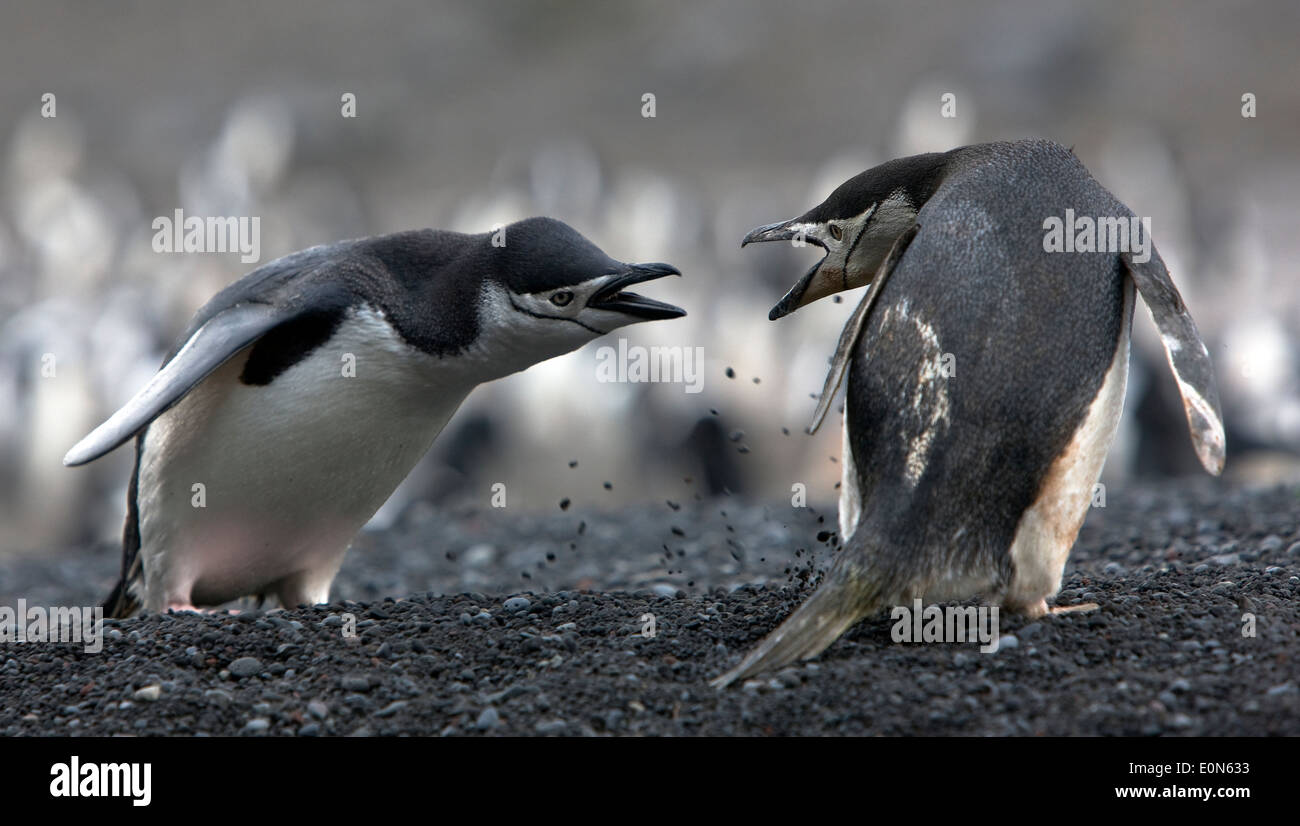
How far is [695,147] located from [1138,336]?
15.9 m

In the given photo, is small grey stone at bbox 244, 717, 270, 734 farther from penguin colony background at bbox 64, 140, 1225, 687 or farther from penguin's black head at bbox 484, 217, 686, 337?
penguin's black head at bbox 484, 217, 686, 337

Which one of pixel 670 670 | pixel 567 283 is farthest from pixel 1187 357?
pixel 567 283

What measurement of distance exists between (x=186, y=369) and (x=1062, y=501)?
7.69 ft

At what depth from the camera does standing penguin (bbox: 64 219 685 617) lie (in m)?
3.94

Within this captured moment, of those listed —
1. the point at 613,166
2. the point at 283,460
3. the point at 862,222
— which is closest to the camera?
the point at 862,222

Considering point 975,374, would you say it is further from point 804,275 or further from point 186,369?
point 186,369

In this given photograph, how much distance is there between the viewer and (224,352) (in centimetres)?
396

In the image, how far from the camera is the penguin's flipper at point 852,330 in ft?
10.6

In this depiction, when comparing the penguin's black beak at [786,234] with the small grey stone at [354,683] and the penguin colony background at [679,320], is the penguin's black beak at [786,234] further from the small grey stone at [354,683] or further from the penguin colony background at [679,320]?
the small grey stone at [354,683]

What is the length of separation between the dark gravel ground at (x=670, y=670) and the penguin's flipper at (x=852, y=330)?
530 millimetres

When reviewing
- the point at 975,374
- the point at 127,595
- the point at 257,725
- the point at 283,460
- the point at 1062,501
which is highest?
the point at 975,374

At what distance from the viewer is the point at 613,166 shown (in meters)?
24.4

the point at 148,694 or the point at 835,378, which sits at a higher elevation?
the point at 835,378
